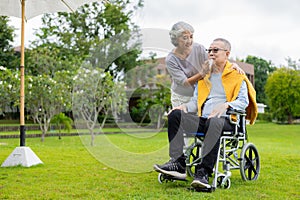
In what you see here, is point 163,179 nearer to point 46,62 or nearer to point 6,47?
point 46,62

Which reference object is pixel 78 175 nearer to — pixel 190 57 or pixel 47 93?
pixel 190 57

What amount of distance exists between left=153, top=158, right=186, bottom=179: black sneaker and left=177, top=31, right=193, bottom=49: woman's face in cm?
99

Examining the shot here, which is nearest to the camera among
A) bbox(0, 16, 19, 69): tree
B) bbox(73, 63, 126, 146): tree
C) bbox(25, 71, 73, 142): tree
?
bbox(73, 63, 126, 146): tree

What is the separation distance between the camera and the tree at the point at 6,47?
749 inches

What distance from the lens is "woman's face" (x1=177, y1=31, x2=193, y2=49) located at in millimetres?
3471

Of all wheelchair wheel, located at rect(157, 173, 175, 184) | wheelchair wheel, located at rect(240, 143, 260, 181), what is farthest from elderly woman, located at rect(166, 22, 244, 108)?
wheelchair wheel, located at rect(157, 173, 175, 184)

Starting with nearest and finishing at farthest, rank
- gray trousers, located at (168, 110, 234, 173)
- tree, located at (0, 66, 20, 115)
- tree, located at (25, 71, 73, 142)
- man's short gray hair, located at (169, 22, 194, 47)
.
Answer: gray trousers, located at (168, 110, 234, 173) < man's short gray hair, located at (169, 22, 194, 47) < tree, located at (0, 66, 20, 115) < tree, located at (25, 71, 73, 142)

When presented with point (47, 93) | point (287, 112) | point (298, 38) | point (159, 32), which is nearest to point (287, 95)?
point (287, 112)

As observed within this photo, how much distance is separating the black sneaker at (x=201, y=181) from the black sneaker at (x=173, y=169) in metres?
0.22

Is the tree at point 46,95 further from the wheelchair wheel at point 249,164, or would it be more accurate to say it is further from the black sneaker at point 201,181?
the black sneaker at point 201,181

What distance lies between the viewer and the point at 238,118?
11.0ft

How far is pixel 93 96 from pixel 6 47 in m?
12.2

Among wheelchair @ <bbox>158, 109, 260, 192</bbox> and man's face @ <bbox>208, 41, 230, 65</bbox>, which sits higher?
man's face @ <bbox>208, 41, 230, 65</bbox>

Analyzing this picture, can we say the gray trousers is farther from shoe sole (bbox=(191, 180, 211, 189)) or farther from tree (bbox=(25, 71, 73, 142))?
tree (bbox=(25, 71, 73, 142))
